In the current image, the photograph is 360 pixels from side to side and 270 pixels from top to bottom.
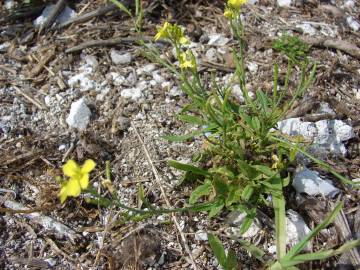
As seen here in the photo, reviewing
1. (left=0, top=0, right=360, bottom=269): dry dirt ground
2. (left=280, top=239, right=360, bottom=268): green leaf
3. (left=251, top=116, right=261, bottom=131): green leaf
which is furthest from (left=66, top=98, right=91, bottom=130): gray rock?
(left=280, top=239, right=360, bottom=268): green leaf

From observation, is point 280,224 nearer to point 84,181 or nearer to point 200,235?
point 200,235

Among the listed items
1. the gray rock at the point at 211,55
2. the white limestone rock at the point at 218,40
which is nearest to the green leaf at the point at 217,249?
the gray rock at the point at 211,55

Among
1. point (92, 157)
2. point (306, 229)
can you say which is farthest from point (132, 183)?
point (306, 229)

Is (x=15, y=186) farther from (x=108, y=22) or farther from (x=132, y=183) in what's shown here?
(x=108, y=22)

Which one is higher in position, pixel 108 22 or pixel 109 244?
pixel 108 22

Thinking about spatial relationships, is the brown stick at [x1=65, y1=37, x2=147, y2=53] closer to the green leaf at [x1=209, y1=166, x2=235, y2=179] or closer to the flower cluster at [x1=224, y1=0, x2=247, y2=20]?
the flower cluster at [x1=224, y1=0, x2=247, y2=20]

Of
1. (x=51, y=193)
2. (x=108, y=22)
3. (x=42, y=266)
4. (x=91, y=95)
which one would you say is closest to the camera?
(x=42, y=266)

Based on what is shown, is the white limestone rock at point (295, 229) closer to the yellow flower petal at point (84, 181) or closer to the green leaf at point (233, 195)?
the green leaf at point (233, 195)
